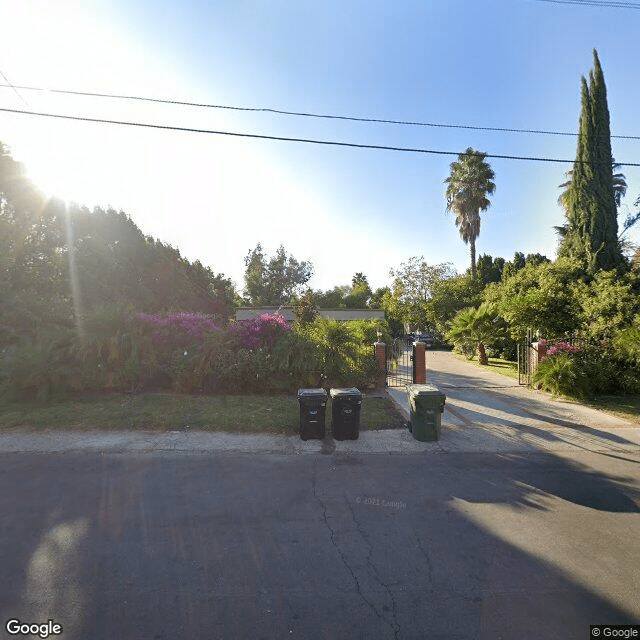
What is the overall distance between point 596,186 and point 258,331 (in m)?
13.4

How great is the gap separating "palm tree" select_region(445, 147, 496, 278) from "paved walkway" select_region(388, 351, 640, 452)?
2086 centimetres

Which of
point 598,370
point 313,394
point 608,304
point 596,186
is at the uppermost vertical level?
point 596,186

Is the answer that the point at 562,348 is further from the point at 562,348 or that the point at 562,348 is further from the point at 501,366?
the point at 501,366

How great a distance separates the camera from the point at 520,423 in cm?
812

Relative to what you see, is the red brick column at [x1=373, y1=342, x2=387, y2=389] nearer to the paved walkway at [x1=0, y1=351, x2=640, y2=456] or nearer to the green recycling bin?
the paved walkway at [x1=0, y1=351, x2=640, y2=456]

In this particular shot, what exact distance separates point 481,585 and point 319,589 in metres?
1.38

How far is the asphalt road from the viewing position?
109 inches

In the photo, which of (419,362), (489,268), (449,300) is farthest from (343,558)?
(489,268)

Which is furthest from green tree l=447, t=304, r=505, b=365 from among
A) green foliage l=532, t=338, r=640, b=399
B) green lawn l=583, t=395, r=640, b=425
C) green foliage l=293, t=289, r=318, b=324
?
green foliage l=293, t=289, r=318, b=324

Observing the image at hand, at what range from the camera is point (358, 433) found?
711 centimetres

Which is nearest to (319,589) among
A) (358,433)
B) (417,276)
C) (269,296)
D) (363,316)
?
(358,433)

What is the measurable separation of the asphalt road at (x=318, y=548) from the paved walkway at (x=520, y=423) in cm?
101

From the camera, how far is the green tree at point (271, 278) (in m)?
44.0

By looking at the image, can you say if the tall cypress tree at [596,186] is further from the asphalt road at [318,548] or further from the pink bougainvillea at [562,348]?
the asphalt road at [318,548]
